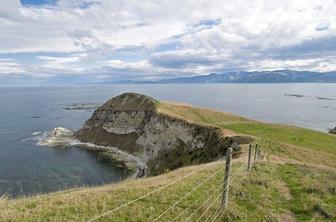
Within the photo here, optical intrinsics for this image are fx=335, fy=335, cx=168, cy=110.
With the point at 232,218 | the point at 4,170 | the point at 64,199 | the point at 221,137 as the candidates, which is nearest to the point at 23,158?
the point at 4,170

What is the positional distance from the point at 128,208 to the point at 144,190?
10.8 ft

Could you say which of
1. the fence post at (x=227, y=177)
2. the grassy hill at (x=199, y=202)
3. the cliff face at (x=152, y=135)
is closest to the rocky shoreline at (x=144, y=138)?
the cliff face at (x=152, y=135)

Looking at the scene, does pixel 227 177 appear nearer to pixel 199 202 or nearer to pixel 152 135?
pixel 199 202

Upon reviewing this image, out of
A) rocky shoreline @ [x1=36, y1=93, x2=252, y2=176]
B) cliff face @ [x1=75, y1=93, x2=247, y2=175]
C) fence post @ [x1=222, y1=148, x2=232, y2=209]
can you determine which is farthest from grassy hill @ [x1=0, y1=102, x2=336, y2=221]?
cliff face @ [x1=75, y1=93, x2=247, y2=175]

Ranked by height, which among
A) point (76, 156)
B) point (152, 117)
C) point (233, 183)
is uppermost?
point (233, 183)

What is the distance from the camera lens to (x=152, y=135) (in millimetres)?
86125

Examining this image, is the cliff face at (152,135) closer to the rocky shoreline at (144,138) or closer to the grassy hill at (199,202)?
the rocky shoreline at (144,138)

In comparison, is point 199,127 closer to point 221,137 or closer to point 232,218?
point 221,137

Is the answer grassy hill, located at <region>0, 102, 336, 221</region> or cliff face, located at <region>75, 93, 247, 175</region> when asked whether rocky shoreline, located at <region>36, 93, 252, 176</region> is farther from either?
grassy hill, located at <region>0, 102, 336, 221</region>

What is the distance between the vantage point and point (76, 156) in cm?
8431

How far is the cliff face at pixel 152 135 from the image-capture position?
63062mm

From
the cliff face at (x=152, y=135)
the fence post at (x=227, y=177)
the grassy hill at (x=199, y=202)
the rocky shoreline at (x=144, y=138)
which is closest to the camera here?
the fence post at (x=227, y=177)

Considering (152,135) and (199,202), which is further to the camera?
(152,135)

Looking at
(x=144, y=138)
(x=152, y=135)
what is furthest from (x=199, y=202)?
(x=144, y=138)
